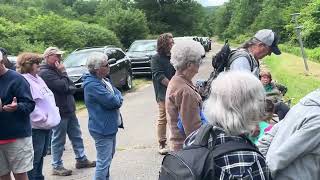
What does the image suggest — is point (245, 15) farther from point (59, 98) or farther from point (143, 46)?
point (59, 98)

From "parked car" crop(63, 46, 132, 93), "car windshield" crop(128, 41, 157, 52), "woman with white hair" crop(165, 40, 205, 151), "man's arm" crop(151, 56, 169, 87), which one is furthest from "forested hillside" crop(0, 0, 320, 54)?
"woman with white hair" crop(165, 40, 205, 151)

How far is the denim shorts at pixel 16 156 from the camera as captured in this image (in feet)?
17.0

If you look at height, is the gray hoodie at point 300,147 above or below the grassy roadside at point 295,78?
above

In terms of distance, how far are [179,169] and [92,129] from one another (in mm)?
3093

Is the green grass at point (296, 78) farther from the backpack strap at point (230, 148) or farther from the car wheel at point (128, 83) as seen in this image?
the backpack strap at point (230, 148)

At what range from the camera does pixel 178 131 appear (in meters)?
4.73

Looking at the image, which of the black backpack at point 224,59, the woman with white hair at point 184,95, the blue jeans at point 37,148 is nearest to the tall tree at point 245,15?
the blue jeans at point 37,148

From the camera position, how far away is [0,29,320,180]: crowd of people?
273 centimetres

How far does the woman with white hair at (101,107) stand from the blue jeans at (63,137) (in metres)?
1.78

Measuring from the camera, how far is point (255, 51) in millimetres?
5316

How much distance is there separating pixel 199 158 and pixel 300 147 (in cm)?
56

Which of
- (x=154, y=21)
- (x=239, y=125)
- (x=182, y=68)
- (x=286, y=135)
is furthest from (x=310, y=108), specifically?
(x=154, y=21)

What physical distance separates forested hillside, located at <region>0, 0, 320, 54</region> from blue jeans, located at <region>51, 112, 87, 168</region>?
15.2 meters

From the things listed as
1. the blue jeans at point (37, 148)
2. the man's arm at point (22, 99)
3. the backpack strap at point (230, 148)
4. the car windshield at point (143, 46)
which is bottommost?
the car windshield at point (143, 46)
